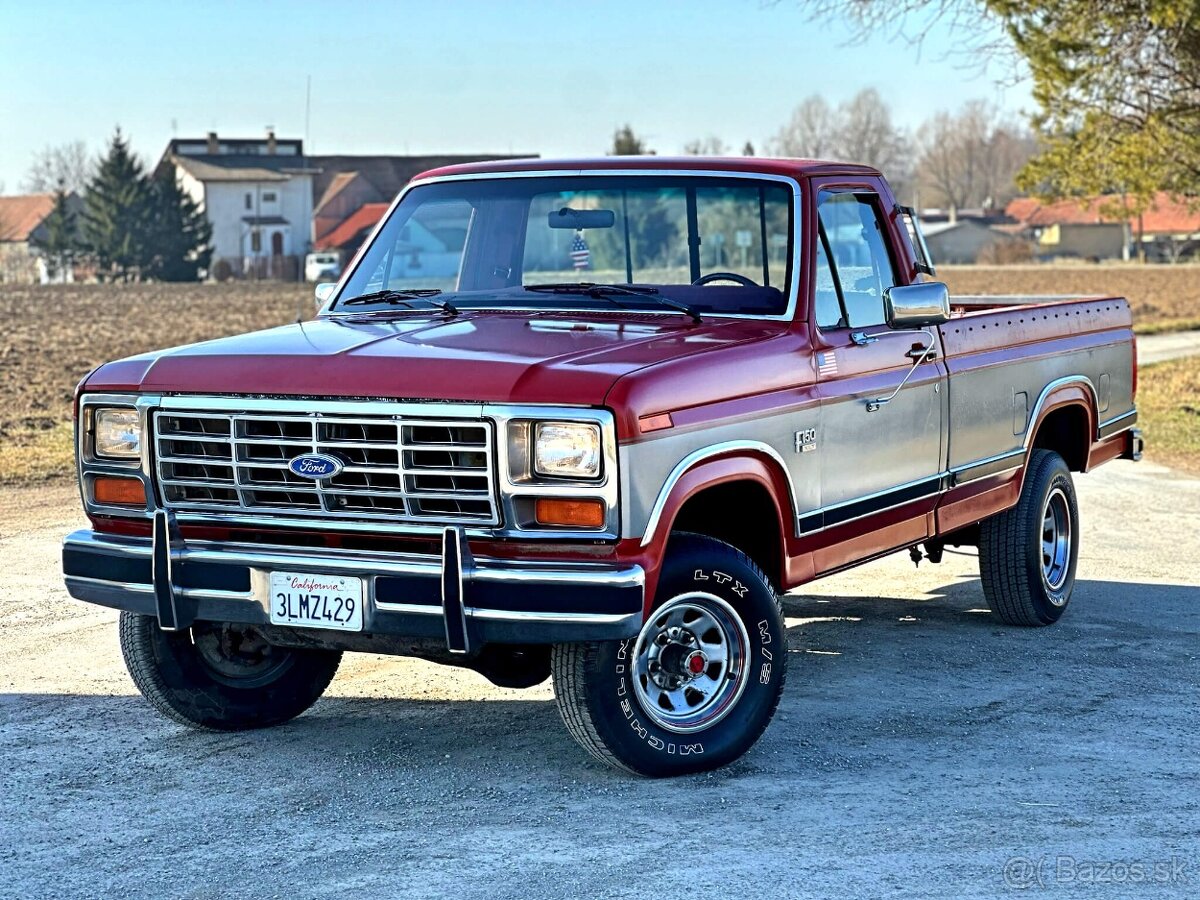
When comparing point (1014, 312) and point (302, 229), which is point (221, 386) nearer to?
point (1014, 312)

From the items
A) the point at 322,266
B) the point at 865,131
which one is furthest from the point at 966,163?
the point at 322,266

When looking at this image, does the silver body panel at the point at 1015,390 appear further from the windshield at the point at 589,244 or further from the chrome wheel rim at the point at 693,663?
the chrome wheel rim at the point at 693,663

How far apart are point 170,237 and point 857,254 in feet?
268

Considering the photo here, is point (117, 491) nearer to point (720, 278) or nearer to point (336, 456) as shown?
point (336, 456)

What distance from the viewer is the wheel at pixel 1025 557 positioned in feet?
25.9

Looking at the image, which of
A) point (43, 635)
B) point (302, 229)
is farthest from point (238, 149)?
point (43, 635)

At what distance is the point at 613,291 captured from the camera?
639cm

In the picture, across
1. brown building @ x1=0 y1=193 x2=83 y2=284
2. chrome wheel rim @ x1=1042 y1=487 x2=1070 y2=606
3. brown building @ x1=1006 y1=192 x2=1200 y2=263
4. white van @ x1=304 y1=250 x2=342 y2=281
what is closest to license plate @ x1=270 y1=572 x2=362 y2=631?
chrome wheel rim @ x1=1042 y1=487 x2=1070 y2=606

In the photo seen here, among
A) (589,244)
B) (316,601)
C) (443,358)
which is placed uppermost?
(589,244)

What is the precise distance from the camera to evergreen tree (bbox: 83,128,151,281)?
84188 millimetres

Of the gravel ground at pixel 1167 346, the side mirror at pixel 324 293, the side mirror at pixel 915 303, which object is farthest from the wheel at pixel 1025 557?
the gravel ground at pixel 1167 346

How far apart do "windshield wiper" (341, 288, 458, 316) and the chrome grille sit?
4.20 feet

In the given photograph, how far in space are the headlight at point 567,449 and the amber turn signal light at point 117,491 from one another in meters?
1.47

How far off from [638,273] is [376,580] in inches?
79.1
